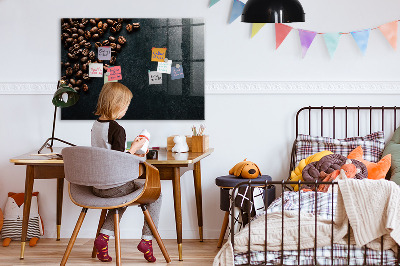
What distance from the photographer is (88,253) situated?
155 inches

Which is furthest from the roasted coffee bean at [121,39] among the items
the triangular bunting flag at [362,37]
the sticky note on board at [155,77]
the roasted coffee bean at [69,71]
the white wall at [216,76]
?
the triangular bunting flag at [362,37]

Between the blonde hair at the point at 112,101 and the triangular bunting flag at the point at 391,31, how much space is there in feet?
6.38

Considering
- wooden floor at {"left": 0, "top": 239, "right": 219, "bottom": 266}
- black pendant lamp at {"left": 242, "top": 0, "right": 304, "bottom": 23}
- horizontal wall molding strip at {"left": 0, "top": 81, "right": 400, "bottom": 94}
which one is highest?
black pendant lamp at {"left": 242, "top": 0, "right": 304, "bottom": 23}

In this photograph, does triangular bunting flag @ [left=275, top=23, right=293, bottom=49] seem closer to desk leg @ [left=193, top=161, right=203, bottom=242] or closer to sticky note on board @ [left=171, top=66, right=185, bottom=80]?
sticky note on board @ [left=171, top=66, right=185, bottom=80]

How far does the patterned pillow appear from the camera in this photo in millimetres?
4102

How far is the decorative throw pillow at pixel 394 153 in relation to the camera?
380 centimetres

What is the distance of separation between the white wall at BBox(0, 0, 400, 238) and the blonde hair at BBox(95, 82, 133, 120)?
91 cm

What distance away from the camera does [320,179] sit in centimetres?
374

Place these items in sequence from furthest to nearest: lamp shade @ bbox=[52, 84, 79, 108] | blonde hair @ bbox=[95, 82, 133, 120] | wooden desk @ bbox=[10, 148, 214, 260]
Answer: lamp shade @ bbox=[52, 84, 79, 108] → wooden desk @ bbox=[10, 148, 214, 260] → blonde hair @ bbox=[95, 82, 133, 120]

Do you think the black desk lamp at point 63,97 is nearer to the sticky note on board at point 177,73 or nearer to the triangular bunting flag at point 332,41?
the sticky note on board at point 177,73

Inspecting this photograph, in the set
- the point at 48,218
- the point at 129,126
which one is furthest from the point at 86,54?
the point at 48,218

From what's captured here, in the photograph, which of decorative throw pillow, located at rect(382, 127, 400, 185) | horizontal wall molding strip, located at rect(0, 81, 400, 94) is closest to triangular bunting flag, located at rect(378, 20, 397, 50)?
horizontal wall molding strip, located at rect(0, 81, 400, 94)

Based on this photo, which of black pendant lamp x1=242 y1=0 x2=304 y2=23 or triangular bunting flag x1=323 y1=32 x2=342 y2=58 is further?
triangular bunting flag x1=323 y1=32 x2=342 y2=58

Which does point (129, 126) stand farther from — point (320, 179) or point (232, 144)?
point (320, 179)
